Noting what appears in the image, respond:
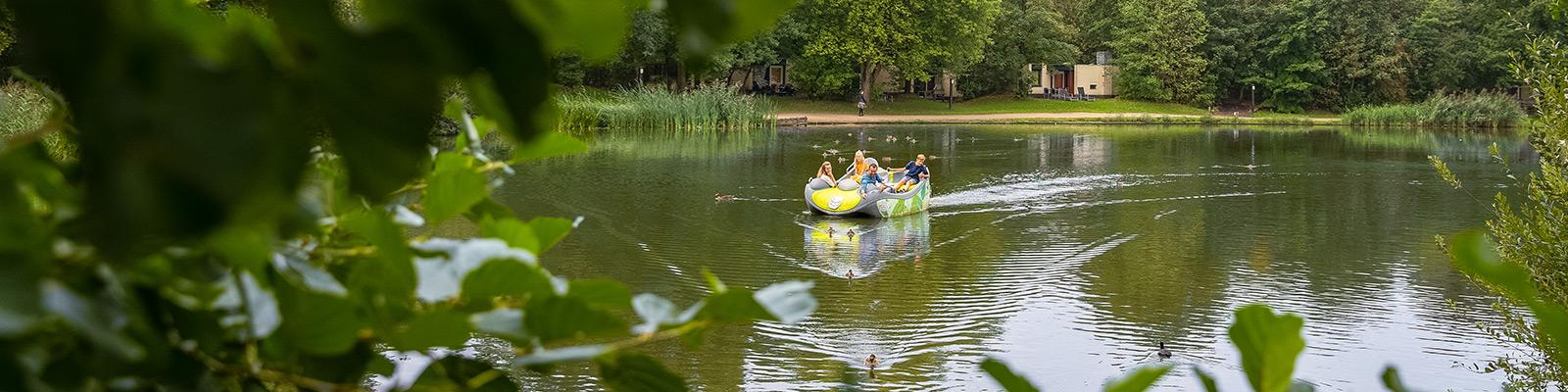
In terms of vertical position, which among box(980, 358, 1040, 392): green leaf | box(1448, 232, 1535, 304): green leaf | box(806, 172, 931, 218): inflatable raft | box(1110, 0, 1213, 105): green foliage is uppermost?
box(1110, 0, 1213, 105): green foliage

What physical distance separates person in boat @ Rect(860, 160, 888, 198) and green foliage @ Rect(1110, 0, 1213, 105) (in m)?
41.6

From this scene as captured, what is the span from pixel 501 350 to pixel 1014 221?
1115 centimetres

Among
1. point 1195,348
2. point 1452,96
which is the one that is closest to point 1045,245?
point 1195,348

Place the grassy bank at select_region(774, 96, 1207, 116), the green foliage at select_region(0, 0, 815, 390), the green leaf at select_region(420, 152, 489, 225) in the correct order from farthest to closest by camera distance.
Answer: the grassy bank at select_region(774, 96, 1207, 116), the green leaf at select_region(420, 152, 489, 225), the green foliage at select_region(0, 0, 815, 390)

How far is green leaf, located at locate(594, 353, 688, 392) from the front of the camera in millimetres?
1046

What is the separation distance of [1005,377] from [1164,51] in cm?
6184

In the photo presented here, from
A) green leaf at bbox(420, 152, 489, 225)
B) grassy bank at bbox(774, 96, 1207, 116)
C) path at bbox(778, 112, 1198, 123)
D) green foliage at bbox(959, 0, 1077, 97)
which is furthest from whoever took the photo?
green foliage at bbox(959, 0, 1077, 97)

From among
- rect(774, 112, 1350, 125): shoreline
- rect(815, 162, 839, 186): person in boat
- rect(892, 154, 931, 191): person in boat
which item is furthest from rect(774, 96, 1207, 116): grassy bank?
rect(815, 162, 839, 186): person in boat

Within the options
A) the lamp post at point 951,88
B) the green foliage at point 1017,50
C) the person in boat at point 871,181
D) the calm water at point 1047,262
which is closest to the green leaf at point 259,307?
the calm water at point 1047,262

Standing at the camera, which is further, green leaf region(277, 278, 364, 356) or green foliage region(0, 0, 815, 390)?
green leaf region(277, 278, 364, 356)

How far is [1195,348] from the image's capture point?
11.6m

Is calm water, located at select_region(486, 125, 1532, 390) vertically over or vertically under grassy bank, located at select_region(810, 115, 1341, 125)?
under

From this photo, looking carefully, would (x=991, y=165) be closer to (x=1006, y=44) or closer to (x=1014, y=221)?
(x=1014, y=221)

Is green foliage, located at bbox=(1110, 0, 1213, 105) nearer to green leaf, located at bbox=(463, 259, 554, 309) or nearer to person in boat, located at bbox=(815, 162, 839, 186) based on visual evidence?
person in boat, located at bbox=(815, 162, 839, 186)
